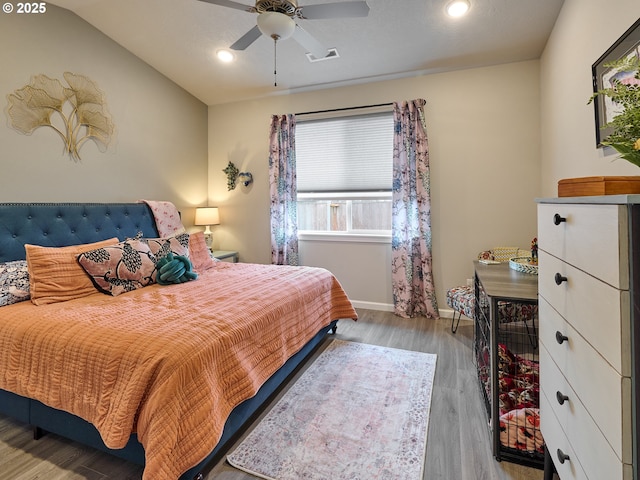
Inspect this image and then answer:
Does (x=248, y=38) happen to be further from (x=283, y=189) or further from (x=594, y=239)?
(x=594, y=239)

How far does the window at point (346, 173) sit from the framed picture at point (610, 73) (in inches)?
80.2

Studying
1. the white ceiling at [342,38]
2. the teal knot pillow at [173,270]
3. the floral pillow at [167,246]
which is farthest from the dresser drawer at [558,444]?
the white ceiling at [342,38]

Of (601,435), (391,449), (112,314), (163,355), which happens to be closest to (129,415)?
(163,355)

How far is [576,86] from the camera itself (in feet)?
6.84

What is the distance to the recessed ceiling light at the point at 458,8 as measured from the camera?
243 centimetres

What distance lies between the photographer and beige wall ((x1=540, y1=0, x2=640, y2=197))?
5.23 feet

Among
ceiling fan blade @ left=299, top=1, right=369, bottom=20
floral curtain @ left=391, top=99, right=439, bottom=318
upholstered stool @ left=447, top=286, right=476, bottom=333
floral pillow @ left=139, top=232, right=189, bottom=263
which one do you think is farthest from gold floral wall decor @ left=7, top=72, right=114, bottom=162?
upholstered stool @ left=447, top=286, right=476, bottom=333

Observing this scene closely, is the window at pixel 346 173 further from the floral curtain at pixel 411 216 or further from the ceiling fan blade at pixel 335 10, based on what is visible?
the ceiling fan blade at pixel 335 10

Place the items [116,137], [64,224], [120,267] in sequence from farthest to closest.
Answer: [116,137], [64,224], [120,267]

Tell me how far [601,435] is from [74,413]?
6.35 ft

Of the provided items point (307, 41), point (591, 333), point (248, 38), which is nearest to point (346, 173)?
point (307, 41)

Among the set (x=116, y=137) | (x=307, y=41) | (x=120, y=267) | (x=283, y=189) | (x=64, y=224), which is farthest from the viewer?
(x=283, y=189)

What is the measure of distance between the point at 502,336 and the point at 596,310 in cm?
229

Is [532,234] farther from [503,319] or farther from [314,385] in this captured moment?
[314,385]
